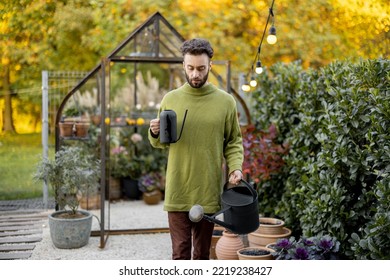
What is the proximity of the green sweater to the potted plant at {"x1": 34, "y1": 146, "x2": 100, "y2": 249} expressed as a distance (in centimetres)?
215

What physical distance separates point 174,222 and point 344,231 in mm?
1516

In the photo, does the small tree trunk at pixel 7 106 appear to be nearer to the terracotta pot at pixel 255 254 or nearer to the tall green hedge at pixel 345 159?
the terracotta pot at pixel 255 254

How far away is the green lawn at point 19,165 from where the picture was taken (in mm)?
4706

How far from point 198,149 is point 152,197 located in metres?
4.12

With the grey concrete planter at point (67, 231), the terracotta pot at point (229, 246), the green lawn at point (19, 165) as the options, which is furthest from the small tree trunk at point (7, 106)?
the terracotta pot at point (229, 246)

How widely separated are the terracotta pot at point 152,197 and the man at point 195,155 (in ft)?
13.0

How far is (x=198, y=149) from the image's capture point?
261cm

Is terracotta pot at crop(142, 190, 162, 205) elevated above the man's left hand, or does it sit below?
below

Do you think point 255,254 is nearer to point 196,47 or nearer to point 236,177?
point 236,177

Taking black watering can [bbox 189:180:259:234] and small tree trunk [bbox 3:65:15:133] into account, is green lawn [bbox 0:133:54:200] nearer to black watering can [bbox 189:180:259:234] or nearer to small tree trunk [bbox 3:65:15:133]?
small tree trunk [bbox 3:65:15:133]

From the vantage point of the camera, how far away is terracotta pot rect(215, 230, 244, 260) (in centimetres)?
376

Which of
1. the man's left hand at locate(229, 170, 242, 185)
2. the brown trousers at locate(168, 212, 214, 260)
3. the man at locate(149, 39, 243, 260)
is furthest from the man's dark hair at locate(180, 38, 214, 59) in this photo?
the brown trousers at locate(168, 212, 214, 260)
